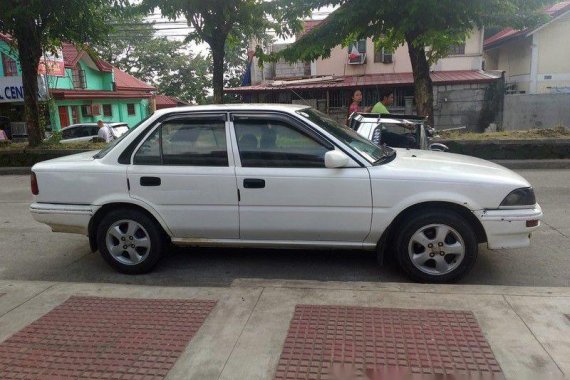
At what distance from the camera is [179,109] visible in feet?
15.8

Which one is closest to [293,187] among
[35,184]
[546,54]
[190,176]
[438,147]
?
[190,176]

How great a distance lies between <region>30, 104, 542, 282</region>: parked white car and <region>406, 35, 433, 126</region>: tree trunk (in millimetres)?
8294

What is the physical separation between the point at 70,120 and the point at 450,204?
94.8 ft

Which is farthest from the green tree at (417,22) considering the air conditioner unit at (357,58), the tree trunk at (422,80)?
the air conditioner unit at (357,58)

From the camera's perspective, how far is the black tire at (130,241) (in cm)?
473

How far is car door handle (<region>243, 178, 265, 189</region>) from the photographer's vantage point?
4469mm

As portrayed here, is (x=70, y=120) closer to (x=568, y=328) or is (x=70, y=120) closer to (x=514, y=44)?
(x=514, y=44)

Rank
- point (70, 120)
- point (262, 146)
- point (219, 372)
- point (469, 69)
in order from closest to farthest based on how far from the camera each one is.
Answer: point (219, 372), point (262, 146), point (469, 69), point (70, 120)

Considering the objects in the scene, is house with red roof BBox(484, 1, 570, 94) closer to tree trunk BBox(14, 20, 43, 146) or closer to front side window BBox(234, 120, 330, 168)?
tree trunk BBox(14, 20, 43, 146)

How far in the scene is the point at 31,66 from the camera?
45.6ft

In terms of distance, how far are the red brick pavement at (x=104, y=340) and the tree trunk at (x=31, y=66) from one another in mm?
11786

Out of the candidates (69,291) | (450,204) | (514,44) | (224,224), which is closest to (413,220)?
(450,204)

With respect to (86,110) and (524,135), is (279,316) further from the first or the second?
(86,110)

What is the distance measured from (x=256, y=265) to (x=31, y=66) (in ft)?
39.1
